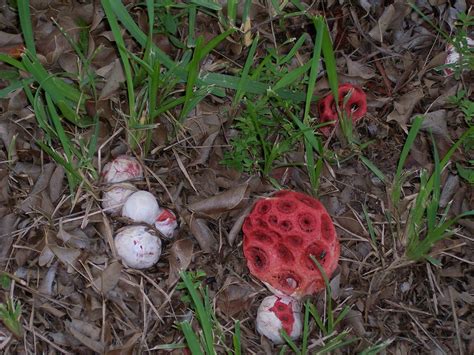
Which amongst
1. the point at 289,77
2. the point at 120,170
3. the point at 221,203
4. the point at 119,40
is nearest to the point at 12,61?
the point at 119,40

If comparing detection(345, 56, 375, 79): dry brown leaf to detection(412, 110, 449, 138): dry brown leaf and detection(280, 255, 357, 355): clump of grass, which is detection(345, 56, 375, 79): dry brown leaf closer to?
detection(412, 110, 449, 138): dry brown leaf

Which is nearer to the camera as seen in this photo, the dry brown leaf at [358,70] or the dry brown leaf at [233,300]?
the dry brown leaf at [233,300]

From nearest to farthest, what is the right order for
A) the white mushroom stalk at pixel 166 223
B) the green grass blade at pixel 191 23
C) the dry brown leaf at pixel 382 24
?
1. the white mushroom stalk at pixel 166 223
2. the green grass blade at pixel 191 23
3. the dry brown leaf at pixel 382 24

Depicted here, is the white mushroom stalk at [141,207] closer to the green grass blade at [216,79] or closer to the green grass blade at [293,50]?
the green grass blade at [216,79]

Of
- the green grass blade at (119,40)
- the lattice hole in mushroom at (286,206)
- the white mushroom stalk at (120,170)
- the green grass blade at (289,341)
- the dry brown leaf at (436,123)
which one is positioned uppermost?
the green grass blade at (119,40)

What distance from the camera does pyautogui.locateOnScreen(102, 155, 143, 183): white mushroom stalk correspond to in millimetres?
2576

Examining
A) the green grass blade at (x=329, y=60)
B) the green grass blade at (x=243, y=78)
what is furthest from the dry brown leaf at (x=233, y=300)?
the green grass blade at (x=329, y=60)

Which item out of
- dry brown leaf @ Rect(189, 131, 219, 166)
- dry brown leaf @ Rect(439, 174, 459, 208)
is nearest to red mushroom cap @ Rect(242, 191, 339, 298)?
dry brown leaf @ Rect(189, 131, 219, 166)

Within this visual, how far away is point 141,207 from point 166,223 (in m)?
0.13

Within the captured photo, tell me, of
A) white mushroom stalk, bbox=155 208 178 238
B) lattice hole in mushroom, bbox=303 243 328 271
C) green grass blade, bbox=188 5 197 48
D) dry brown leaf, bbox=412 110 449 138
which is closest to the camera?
lattice hole in mushroom, bbox=303 243 328 271

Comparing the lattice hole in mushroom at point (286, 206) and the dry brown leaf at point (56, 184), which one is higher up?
the lattice hole in mushroom at point (286, 206)

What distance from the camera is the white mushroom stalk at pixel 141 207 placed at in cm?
245

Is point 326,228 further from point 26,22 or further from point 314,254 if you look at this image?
point 26,22

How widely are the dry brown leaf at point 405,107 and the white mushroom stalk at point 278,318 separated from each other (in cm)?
99
